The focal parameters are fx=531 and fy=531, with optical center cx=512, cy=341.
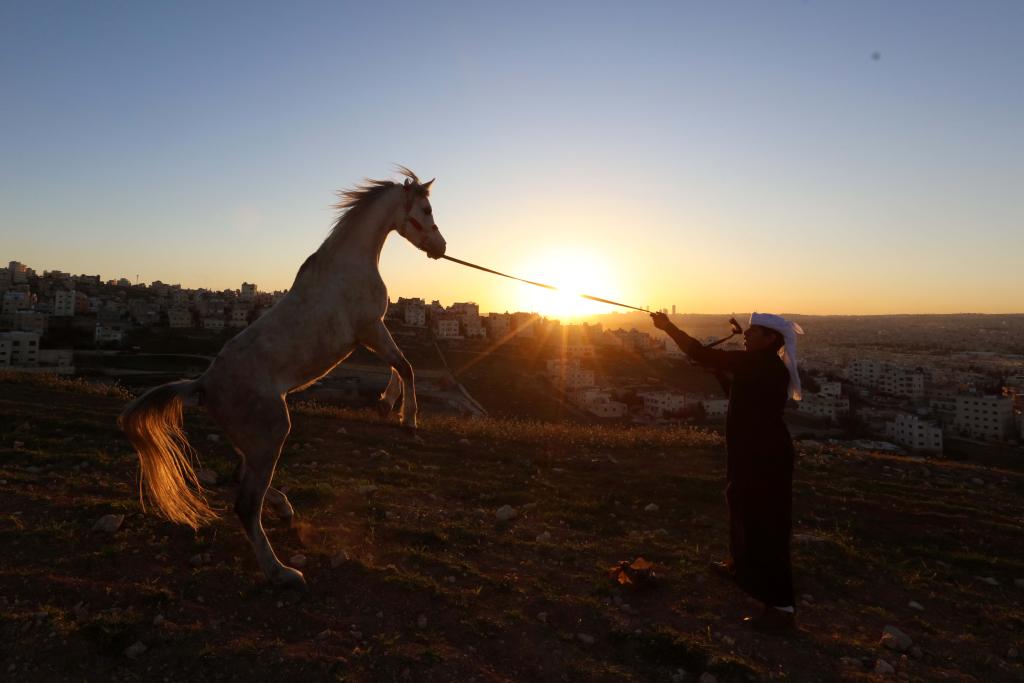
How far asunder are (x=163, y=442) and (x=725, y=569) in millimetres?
5334

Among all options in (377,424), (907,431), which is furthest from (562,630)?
(907,431)

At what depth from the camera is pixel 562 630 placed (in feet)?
13.6

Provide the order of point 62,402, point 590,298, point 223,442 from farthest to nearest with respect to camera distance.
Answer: point 62,402 < point 223,442 < point 590,298

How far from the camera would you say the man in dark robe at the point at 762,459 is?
4578mm

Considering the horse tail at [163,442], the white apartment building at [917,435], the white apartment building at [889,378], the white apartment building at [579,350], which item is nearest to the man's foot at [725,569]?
the horse tail at [163,442]

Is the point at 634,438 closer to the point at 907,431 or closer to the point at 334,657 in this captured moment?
Answer: the point at 334,657

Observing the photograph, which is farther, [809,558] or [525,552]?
[809,558]

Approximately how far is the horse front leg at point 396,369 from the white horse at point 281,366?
0.01 metres

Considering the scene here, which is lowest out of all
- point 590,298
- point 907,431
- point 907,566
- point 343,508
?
point 907,431

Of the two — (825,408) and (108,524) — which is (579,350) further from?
(108,524)

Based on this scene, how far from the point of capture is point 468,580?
15.5 feet

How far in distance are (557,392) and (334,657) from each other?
216ft

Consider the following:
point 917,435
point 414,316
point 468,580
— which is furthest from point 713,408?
point 468,580

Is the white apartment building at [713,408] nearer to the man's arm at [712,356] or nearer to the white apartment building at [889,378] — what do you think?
the white apartment building at [889,378]
